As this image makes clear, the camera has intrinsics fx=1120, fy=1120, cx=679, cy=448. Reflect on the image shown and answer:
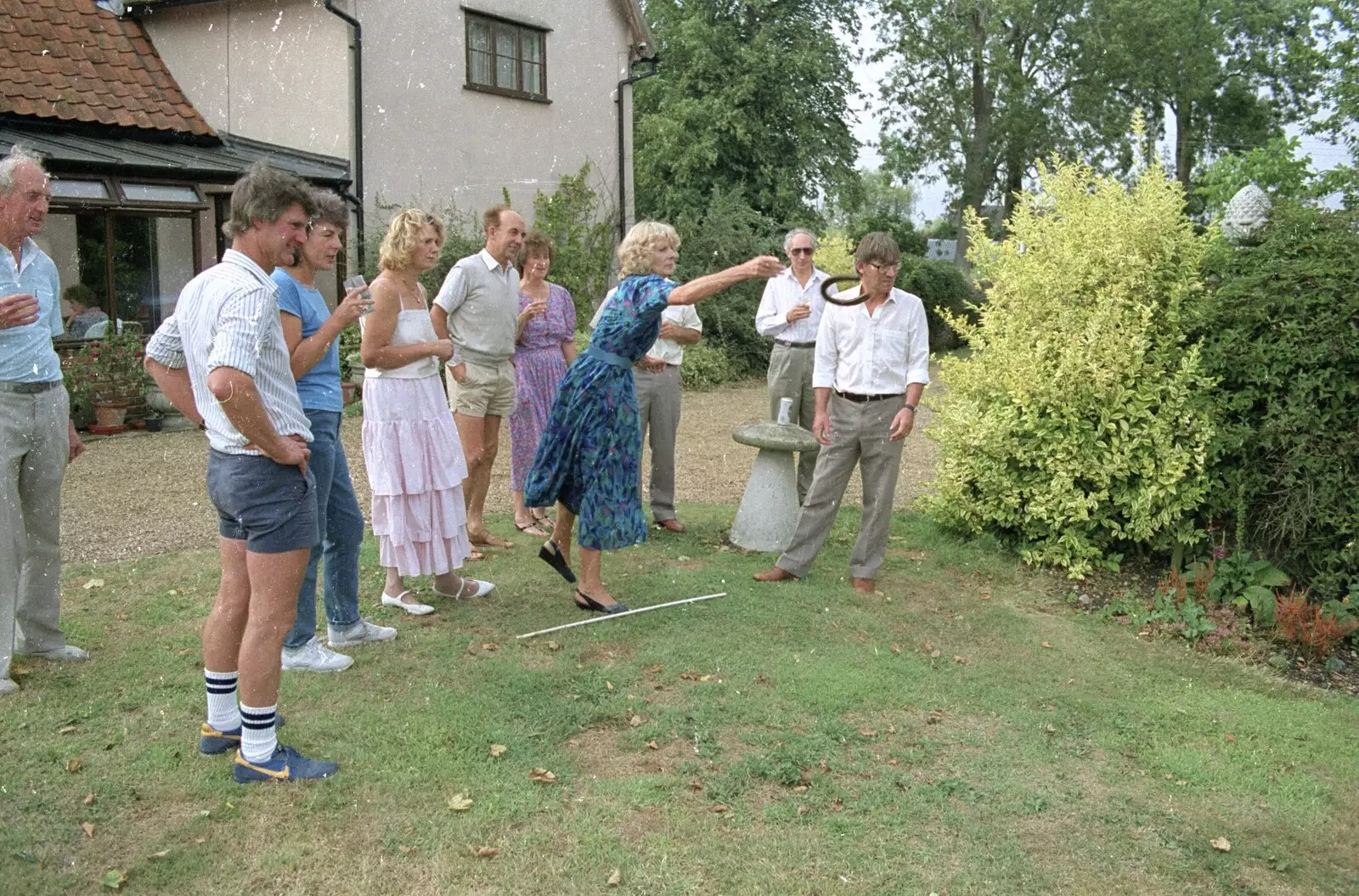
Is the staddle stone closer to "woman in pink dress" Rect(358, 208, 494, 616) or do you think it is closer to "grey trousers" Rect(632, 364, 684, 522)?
"grey trousers" Rect(632, 364, 684, 522)

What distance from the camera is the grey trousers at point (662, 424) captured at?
25.5 feet

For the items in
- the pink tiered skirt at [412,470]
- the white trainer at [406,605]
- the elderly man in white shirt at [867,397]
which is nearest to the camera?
the pink tiered skirt at [412,470]

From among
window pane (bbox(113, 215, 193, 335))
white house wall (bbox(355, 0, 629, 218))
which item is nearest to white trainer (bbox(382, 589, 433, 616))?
window pane (bbox(113, 215, 193, 335))

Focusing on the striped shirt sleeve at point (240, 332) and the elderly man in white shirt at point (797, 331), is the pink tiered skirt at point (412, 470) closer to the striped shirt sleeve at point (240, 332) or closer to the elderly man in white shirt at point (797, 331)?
the striped shirt sleeve at point (240, 332)

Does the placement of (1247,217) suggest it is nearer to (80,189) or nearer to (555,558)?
(555,558)

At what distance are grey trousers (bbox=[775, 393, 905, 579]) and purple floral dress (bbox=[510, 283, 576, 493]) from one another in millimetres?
1859

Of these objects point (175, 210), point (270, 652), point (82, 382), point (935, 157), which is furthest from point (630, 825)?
point (935, 157)

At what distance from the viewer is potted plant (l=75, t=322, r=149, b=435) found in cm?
1182

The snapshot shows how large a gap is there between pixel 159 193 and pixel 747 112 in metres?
14.7

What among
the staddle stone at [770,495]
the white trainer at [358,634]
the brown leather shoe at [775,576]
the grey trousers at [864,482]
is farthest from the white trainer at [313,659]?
the staddle stone at [770,495]

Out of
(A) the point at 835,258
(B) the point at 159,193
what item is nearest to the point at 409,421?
(B) the point at 159,193

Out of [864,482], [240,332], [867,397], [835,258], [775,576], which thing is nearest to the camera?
[240,332]

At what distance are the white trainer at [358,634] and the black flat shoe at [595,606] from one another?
0.99 meters

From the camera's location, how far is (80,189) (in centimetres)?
1225
